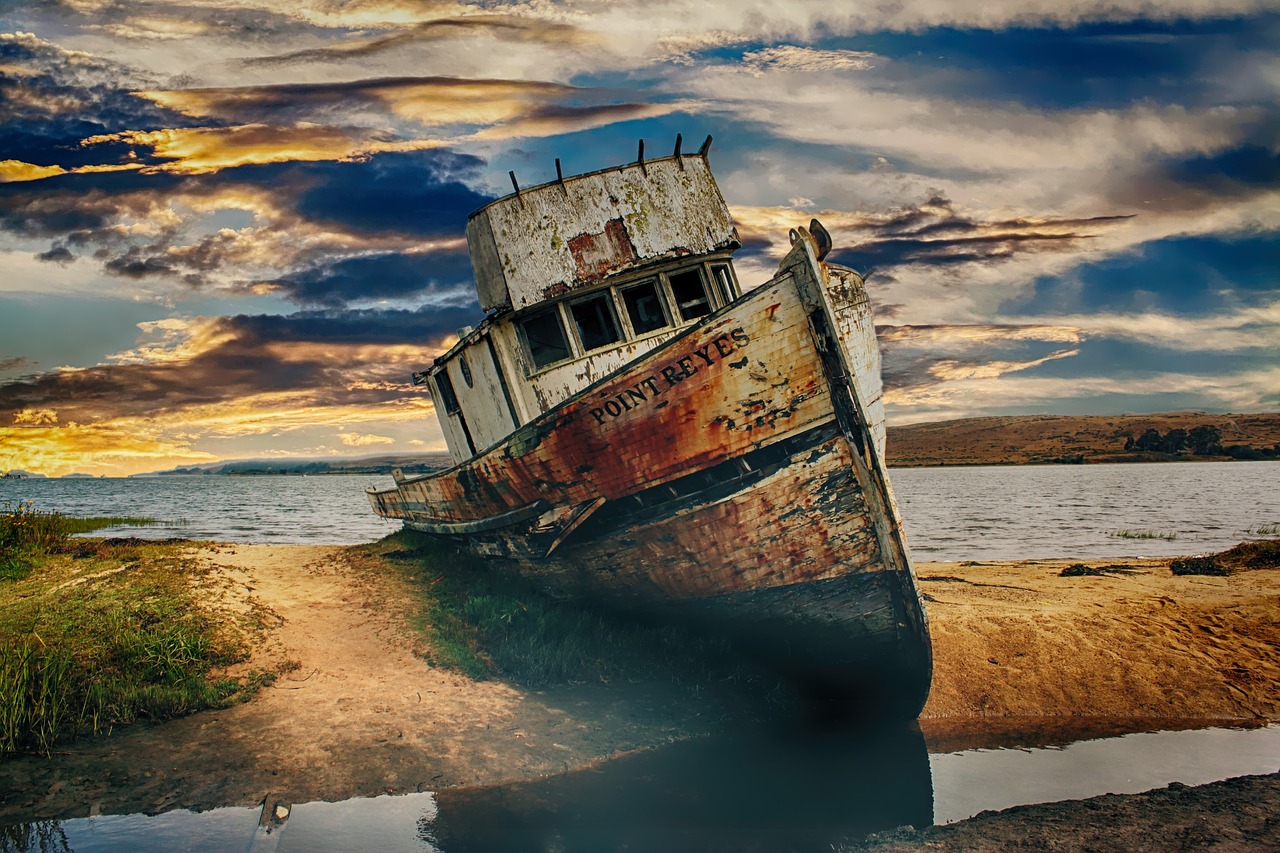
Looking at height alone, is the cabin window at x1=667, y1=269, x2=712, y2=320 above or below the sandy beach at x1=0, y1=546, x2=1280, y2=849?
above

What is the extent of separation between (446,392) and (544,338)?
3044mm

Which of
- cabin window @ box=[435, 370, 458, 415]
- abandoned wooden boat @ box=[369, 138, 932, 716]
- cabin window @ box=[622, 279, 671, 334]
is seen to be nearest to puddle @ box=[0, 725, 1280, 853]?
abandoned wooden boat @ box=[369, 138, 932, 716]

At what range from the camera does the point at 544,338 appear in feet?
26.8

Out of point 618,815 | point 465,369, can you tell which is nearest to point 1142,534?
point 465,369

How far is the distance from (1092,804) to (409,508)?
10648 millimetres

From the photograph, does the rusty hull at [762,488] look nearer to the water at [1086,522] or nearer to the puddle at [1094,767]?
the puddle at [1094,767]

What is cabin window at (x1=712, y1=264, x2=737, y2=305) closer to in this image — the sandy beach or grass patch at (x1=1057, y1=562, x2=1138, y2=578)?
the sandy beach

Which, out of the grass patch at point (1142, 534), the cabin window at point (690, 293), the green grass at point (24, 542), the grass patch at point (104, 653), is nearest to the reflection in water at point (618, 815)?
the grass patch at point (104, 653)

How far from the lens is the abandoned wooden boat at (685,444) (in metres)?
5.94

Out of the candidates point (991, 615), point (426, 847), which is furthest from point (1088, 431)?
point (426, 847)

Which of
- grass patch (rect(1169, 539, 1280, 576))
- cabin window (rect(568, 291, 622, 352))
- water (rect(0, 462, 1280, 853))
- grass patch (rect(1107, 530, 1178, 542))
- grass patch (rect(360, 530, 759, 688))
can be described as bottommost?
grass patch (rect(1107, 530, 1178, 542))

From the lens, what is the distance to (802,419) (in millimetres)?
5957

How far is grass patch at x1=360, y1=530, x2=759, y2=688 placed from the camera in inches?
274

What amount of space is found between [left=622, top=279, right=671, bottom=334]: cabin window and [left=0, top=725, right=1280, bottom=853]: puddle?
167 inches
